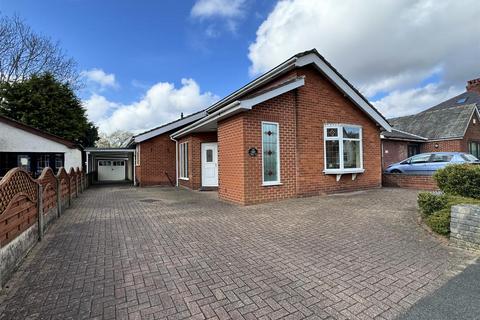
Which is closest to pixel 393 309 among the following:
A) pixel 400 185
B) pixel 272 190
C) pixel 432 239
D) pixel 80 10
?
pixel 432 239

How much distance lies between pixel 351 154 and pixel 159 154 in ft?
35.7

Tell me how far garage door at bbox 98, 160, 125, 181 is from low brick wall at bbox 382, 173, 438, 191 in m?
22.0

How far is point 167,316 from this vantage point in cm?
246

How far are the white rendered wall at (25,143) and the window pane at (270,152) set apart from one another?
536 inches

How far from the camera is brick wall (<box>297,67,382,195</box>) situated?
905 centimetres

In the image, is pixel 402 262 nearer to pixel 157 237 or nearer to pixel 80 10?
pixel 157 237

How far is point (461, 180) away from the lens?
229 inches

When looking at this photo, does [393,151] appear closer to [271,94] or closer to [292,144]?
[292,144]

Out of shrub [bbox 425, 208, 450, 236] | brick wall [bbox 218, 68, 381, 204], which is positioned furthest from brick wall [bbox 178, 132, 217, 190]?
shrub [bbox 425, 208, 450, 236]

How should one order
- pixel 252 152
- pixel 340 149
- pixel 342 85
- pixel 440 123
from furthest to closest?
pixel 440 123 < pixel 342 85 < pixel 340 149 < pixel 252 152

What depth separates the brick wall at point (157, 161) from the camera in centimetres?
1532

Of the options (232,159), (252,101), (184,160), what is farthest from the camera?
(184,160)

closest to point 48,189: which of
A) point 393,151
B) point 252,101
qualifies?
point 252,101

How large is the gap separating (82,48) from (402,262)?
17625mm
